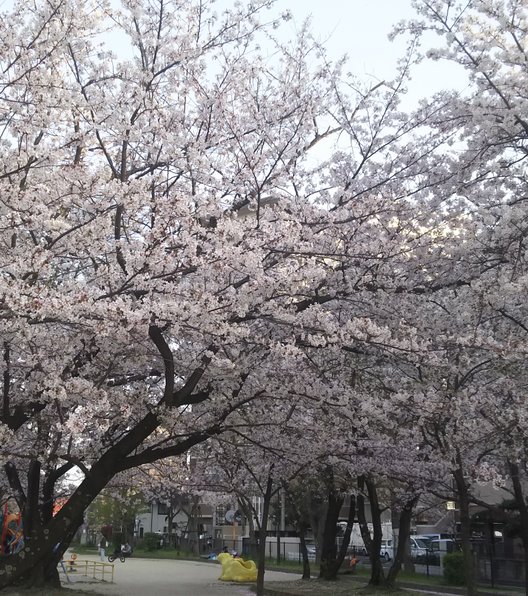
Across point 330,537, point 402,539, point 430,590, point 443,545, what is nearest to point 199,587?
point 330,537

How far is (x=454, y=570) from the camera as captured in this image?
20.2 meters

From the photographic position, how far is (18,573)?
8.23 m

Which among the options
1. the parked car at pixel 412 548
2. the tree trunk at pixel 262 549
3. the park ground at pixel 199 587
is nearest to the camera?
the tree trunk at pixel 262 549

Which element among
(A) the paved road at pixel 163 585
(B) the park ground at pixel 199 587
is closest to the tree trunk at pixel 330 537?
(B) the park ground at pixel 199 587

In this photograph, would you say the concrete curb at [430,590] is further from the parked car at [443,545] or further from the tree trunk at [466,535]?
the parked car at [443,545]

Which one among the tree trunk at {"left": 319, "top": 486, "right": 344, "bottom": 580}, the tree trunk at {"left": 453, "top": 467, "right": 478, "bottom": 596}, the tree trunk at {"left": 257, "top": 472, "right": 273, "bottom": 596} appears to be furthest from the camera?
the tree trunk at {"left": 319, "top": 486, "right": 344, "bottom": 580}

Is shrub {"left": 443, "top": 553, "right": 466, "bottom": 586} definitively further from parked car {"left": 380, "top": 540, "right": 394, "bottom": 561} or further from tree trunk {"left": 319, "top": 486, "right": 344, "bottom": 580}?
parked car {"left": 380, "top": 540, "right": 394, "bottom": 561}

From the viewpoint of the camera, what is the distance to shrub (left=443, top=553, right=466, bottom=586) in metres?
20.0

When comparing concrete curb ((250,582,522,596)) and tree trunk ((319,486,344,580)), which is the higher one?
tree trunk ((319,486,344,580))

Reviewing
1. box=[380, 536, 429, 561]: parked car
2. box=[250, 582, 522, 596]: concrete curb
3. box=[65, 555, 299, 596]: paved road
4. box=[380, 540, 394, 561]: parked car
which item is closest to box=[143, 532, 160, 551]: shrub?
box=[380, 536, 429, 561]: parked car

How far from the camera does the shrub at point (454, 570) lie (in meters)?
20.0

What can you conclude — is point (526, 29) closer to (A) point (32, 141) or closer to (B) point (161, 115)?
(B) point (161, 115)

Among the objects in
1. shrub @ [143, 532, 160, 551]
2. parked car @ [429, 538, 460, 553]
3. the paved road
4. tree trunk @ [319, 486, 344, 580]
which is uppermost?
tree trunk @ [319, 486, 344, 580]

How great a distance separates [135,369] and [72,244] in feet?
11.0
